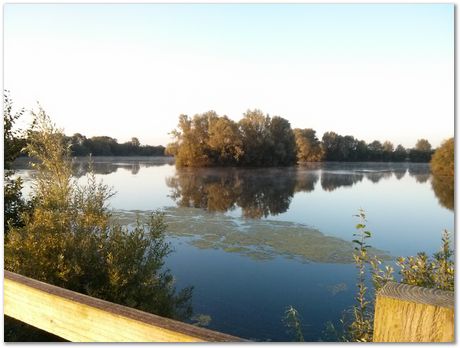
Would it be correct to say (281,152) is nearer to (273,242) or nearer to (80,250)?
(273,242)

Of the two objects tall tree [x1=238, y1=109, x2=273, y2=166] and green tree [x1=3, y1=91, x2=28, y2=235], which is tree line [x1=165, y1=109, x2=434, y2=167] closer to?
tall tree [x1=238, y1=109, x2=273, y2=166]

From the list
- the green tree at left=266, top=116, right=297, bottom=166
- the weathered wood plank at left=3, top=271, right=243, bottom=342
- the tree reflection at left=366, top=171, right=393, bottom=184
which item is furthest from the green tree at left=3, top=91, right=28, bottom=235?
the green tree at left=266, top=116, right=297, bottom=166

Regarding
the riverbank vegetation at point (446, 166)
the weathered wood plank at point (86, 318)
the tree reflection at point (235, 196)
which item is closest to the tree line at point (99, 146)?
the weathered wood plank at point (86, 318)

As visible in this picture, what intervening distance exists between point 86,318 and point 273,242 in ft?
28.9

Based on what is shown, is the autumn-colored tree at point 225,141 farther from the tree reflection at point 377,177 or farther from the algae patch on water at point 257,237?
the tree reflection at point 377,177

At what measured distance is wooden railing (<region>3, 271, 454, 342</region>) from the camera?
3.39 ft

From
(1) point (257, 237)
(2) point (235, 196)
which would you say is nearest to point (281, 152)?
(2) point (235, 196)

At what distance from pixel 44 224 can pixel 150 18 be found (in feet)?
9.41

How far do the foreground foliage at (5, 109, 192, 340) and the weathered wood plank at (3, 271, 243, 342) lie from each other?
8.18 ft

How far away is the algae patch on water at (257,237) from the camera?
904 cm

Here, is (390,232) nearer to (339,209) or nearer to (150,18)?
(339,209)

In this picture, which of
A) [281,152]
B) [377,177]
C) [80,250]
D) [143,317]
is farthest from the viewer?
[281,152]

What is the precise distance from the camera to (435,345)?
1081 millimetres

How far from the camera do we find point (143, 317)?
1452mm
